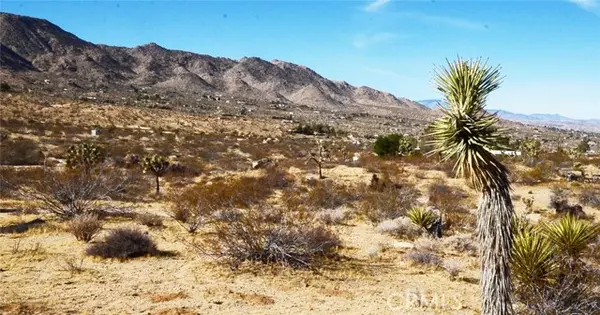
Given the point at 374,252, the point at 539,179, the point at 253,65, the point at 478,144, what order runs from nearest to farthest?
the point at 478,144 → the point at 374,252 → the point at 539,179 → the point at 253,65

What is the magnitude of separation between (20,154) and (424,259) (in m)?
27.7

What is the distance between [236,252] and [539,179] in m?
21.7

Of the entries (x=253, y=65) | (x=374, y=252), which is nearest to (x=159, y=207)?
(x=374, y=252)

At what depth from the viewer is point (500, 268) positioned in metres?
6.60

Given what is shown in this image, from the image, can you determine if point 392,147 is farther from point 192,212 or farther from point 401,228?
point 192,212

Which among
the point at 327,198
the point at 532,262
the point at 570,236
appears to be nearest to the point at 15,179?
the point at 327,198

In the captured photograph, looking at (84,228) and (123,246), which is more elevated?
(84,228)

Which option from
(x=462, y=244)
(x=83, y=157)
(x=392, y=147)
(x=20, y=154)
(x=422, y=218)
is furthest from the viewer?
(x=392, y=147)

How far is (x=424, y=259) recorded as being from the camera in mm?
12508

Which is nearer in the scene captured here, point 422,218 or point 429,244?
point 429,244

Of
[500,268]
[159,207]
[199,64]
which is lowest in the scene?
[159,207]

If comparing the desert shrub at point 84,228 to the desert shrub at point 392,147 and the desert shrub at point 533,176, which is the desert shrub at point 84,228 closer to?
the desert shrub at point 533,176

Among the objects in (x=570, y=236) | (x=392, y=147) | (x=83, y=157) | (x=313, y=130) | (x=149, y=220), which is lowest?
(x=149, y=220)

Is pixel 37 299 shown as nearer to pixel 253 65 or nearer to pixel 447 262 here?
pixel 447 262
